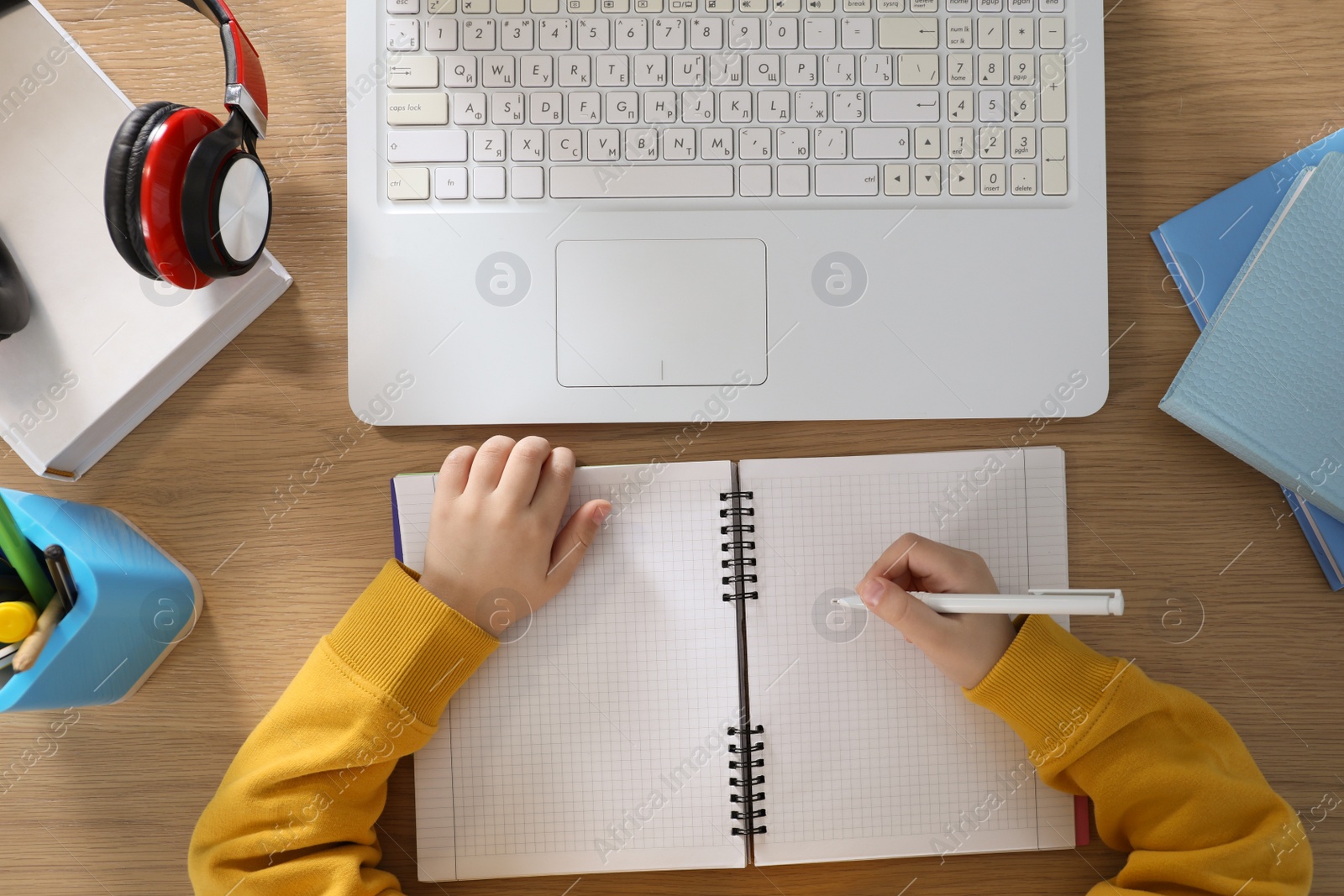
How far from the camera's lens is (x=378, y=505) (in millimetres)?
735

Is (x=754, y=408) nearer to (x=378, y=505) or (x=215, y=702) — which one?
(x=378, y=505)

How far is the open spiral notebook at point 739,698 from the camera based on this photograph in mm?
715

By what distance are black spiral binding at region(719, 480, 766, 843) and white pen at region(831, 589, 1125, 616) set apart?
0.16 m

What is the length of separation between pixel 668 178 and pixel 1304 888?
78cm

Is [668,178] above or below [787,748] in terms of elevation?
above

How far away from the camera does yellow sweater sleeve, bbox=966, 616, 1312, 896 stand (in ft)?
2.15

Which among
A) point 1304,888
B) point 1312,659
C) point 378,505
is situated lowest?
point 1304,888

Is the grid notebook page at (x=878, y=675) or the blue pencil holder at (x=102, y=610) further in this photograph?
the grid notebook page at (x=878, y=675)

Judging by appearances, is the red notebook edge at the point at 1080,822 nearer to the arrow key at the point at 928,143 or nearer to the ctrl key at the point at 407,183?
the arrow key at the point at 928,143

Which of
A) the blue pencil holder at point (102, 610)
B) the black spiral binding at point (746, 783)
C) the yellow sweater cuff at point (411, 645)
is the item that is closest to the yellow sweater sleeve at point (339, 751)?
the yellow sweater cuff at point (411, 645)

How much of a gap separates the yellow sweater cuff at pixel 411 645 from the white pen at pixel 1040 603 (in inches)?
14.6

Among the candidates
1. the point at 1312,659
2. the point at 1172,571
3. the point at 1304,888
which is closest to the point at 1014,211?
the point at 1172,571

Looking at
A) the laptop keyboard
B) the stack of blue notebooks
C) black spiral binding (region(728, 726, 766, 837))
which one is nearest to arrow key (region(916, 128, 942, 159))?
the laptop keyboard

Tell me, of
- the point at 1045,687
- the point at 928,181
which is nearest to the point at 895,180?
the point at 928,181
